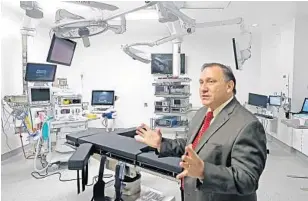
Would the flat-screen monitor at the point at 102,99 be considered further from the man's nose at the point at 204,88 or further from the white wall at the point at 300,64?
the man's nose at the point at 204,88

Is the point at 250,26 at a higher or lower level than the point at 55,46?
higher

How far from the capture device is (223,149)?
1.42 metres

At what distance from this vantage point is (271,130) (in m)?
7.14

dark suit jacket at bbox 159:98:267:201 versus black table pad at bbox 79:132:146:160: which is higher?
dark suit jacket at bbox 159:98:267:201

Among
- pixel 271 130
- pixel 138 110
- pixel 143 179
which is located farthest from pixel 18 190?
pixel 271 130

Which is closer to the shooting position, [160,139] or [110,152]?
[160,139]

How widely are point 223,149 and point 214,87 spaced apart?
1.09 feet

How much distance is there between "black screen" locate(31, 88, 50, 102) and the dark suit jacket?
3884 mm

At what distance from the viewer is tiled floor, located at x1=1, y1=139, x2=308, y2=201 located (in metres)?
3.80

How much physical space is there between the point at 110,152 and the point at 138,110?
576 cm

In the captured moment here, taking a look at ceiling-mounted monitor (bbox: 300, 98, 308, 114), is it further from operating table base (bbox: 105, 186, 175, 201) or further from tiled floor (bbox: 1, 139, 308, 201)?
operating table base (bbox: 105, 186, 175, 201)

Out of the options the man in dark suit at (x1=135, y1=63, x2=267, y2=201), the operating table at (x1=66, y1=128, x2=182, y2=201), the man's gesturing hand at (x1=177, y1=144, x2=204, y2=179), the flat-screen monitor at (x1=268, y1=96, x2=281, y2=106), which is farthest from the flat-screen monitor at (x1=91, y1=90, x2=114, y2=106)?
the man's gesturing hand at (x1=177, y1=144, x2=204, y2=179)

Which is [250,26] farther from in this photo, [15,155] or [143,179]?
[15,155]

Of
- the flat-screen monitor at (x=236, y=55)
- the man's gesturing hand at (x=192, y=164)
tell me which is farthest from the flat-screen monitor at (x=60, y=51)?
the man's gesturing hand at (x=192, y=164)
